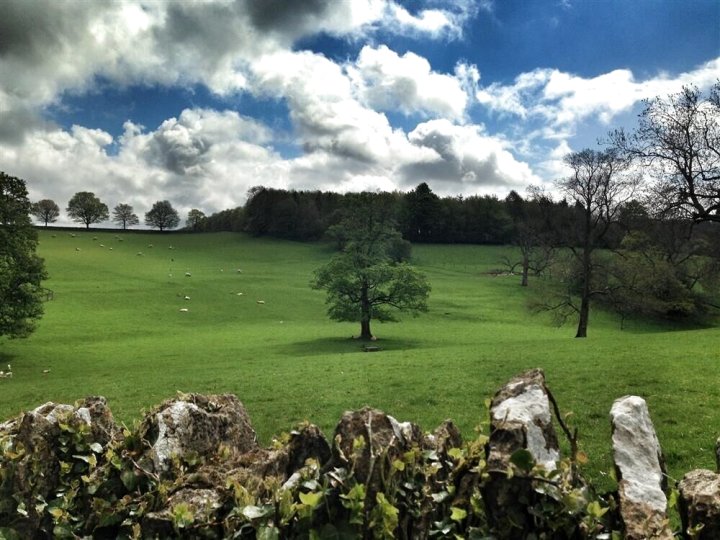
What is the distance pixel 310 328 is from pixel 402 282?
1431cm

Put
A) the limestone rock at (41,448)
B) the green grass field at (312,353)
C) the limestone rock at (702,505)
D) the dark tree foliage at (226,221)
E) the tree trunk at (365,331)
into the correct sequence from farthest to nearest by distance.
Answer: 1. the dark tree foliage at (226,221)
2. the tree trunk at (365,331)
3. the green grass field at (312,353)
4. the limestone rock at (41,448)
5. the limestone rock at (702,505)

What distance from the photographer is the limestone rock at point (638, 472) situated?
303 centimetres

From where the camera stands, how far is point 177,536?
131 inches

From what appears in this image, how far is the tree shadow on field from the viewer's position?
1674 inches

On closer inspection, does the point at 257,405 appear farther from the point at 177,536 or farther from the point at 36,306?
the point at 36,306

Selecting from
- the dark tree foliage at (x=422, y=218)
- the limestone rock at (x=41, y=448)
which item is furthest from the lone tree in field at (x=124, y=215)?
the limestone rock at (x=41, y=448)

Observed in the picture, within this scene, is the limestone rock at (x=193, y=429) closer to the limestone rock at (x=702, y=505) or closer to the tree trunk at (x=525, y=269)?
the limestone rock at (x=702, y=505)

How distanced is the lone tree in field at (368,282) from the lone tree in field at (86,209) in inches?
5023

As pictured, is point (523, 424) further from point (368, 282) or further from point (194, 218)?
point (194, 218)

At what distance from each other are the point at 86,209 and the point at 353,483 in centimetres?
17071

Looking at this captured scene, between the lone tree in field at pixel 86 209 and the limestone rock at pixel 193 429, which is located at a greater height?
the lone tree in field at pixel 86 209

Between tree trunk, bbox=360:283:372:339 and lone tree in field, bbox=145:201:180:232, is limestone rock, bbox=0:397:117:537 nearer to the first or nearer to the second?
tree trunk, bbox=360:283:372:339

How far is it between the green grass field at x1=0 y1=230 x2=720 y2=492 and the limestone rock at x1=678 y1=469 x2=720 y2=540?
7.60 metres

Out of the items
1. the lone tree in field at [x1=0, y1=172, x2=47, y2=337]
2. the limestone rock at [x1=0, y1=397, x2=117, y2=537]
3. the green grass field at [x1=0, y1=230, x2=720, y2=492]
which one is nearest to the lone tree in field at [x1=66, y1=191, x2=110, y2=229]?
the green grass field at [x1=0, y1=230, x2=720, y2=492]
